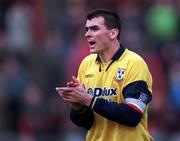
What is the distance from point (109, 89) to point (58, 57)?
305 inches

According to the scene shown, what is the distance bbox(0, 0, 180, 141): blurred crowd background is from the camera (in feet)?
57.1

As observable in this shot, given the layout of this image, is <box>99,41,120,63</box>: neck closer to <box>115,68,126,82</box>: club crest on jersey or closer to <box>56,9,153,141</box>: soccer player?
<box>56,9,153,141</box>: soccer player

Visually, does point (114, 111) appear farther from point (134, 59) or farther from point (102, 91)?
point (134, 59)

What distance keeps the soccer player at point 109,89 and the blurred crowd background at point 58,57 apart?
5.98 metres

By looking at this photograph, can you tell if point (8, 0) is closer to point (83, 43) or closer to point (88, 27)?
point (83, 43)

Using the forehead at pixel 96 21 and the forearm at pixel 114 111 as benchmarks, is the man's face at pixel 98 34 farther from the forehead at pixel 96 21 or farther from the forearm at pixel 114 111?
the forearm at pixel 114 111

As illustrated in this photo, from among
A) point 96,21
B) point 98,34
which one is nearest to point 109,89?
point 98,34

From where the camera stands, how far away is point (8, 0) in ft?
65.2

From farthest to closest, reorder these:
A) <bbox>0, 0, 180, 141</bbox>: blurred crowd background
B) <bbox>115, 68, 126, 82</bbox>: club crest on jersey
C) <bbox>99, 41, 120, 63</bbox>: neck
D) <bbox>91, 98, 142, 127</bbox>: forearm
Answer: <bbox>0, 0, 180, 141</bbox>: blurred crowd background
<bbox>99, 41, 120, 63</bbox>: neck
<bbox>115, 68, 126, 82</bbox>: club crest on jersey
<bbox>91, 98, 142, 127</bbox>: forearm

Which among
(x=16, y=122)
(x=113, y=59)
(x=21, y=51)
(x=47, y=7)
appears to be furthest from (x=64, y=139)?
(x=113, y=59)

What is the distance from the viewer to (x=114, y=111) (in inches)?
402

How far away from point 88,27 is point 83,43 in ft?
23.8

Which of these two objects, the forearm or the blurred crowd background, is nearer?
the forearm

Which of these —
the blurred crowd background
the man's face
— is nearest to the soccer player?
the man's face
